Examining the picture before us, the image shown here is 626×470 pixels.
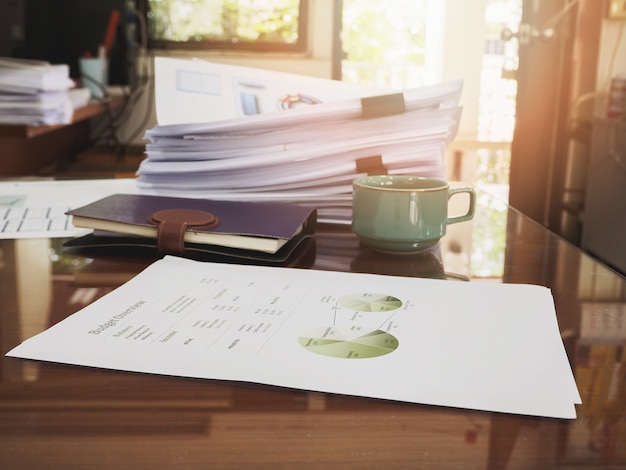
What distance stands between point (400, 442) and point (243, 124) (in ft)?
1.62

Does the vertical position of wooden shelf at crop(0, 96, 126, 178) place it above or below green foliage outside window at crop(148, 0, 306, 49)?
below

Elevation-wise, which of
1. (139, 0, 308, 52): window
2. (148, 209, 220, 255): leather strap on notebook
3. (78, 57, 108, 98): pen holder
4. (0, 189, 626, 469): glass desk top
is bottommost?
(0, 189, 626, 469): glass desk top

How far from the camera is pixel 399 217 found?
584 millimetres

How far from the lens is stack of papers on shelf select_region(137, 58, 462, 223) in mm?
698

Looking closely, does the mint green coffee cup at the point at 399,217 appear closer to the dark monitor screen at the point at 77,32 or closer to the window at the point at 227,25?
the dark monitor screen at the point at 77,32

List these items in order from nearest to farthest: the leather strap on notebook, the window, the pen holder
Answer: the leather strap on notebook → the pen holder → the window

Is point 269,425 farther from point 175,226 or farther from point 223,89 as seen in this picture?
point 223,89

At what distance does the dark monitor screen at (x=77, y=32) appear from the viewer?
208 cm

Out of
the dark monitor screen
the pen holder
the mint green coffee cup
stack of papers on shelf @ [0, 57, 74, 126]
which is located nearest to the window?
the dark monitor screen

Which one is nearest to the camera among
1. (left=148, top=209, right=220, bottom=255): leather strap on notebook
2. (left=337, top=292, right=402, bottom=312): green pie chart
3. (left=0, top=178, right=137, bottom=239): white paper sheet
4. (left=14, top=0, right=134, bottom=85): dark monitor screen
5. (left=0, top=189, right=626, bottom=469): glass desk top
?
(left=0, top=189, right=626, bottom=469): glass desk top

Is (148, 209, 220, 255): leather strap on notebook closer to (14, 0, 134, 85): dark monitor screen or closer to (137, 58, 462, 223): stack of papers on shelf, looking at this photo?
(137, 58, 462, 223): stack of papers on shelf

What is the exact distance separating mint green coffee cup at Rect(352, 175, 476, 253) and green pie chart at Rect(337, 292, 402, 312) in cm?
13

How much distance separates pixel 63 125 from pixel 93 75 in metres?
0.74

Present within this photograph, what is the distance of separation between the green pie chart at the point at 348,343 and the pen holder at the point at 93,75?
2.06 m
